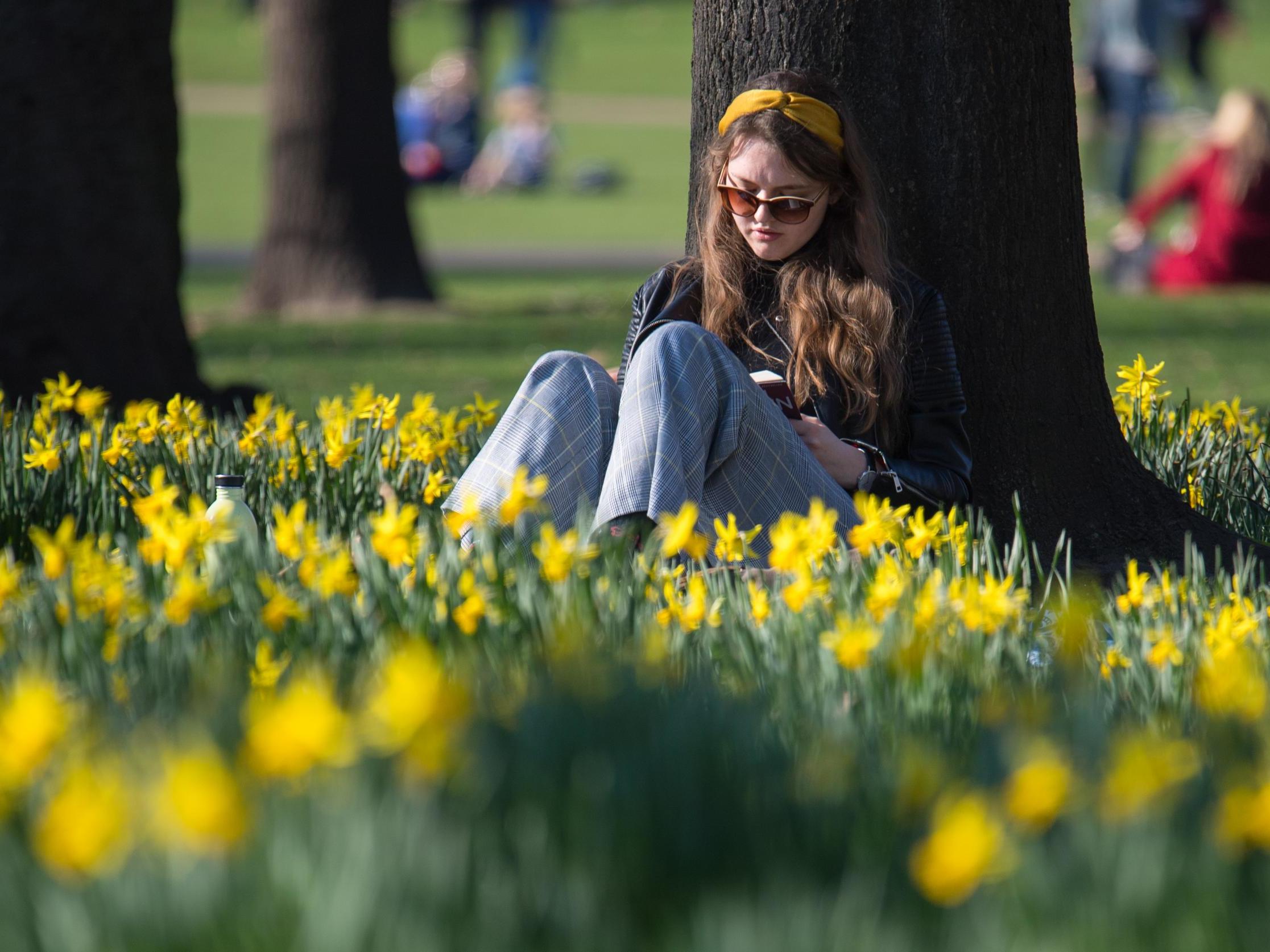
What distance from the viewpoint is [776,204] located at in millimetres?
3547

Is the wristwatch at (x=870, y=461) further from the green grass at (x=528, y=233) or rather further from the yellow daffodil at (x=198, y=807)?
the green grass at (x=528, y=233)

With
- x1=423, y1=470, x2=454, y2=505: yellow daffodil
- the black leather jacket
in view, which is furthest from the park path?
x1=423, y1=470, x2=454, y2=505: yellow daffodil

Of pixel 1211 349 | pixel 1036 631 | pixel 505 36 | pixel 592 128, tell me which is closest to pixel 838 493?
pixel 1036 631

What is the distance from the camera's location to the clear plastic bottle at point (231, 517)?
89.9 inches

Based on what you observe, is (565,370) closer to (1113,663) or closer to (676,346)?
(676,346)

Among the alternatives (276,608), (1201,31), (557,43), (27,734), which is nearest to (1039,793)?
(27,734)

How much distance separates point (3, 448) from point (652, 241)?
13.0m

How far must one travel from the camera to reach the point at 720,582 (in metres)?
2.50

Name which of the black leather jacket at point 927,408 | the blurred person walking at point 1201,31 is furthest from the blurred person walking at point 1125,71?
the black leather jacket at point 927,408

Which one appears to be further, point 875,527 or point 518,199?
point 518,199

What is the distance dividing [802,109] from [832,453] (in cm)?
74

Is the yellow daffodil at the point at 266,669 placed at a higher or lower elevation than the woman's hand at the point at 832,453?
lower

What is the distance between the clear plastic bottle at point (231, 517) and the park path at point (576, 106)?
2432cm

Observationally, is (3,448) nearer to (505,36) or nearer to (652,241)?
(652,241)
